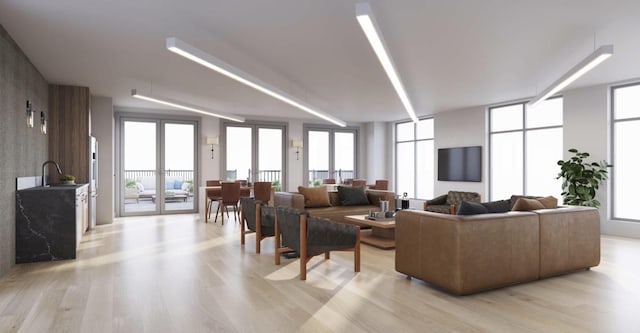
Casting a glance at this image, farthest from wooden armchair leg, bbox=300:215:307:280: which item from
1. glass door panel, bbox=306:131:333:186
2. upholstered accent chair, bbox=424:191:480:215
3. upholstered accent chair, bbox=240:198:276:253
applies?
glass door panel, bbox=306:131:333:186

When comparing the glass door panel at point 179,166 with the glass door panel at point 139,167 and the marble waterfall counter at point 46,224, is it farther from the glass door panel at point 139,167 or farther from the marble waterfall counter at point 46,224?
the marble waterfall counter at point 46,224

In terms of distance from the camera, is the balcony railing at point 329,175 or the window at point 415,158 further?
the balcony railing at point 329,175

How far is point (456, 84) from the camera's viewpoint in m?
7.00

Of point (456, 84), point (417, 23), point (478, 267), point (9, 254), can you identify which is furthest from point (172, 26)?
point (456, 84)

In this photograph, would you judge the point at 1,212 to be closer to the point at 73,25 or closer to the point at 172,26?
the point at 73,25

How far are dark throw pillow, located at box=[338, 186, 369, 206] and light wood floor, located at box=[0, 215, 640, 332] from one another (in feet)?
7.35

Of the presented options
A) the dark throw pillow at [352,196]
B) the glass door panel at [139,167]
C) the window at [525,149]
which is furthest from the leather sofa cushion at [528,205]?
the glass door panel at [139,167]

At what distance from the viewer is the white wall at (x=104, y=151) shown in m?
8.12

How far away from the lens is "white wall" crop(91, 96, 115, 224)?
8.12 meters

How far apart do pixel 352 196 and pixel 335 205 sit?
0.37 meters

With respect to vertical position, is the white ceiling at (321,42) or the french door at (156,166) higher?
the white ceiling at (321,42)

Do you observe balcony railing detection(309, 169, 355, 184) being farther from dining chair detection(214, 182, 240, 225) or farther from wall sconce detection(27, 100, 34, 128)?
wall sconce detection(27, 100, 34, 128)

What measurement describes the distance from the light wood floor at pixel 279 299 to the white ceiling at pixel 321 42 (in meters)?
2.65

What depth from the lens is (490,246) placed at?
3539 mm
